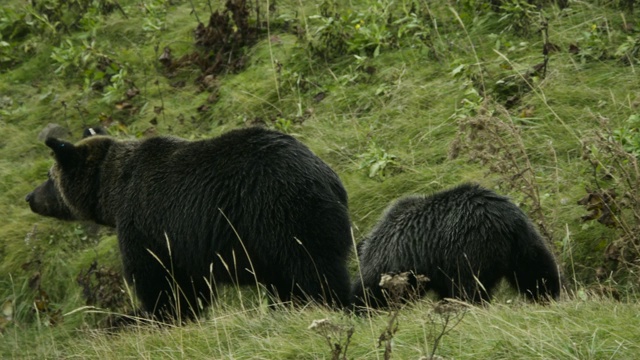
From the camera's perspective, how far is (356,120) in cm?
962

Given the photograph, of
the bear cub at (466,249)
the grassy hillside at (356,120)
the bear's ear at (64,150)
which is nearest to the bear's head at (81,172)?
the bear's ear at (64,150)

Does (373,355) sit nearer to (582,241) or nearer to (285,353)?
(285,353)

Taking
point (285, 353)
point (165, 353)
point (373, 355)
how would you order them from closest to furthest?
point (373, 355) < point (285, 353) < point (165, 353)

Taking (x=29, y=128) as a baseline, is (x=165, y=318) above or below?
below

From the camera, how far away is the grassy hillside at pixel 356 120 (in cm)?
586

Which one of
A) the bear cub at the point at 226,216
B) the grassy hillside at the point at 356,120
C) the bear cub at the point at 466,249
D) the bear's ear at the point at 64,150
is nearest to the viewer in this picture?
the grassy hillside at the point at 356,120

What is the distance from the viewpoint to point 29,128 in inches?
469

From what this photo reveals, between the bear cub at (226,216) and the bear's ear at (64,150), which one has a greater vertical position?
the bear's ear at (64,150)

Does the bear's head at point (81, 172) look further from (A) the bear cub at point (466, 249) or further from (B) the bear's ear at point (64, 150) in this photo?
(A) the bear cub at point (466, 249)

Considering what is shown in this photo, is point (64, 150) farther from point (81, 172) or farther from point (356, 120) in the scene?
point (356, 120)

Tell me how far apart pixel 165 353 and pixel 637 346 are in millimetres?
2783

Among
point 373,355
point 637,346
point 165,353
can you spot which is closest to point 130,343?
point 165,353

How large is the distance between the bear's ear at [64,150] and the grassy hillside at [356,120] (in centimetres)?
108

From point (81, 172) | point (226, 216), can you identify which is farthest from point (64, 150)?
point (226, 216)
